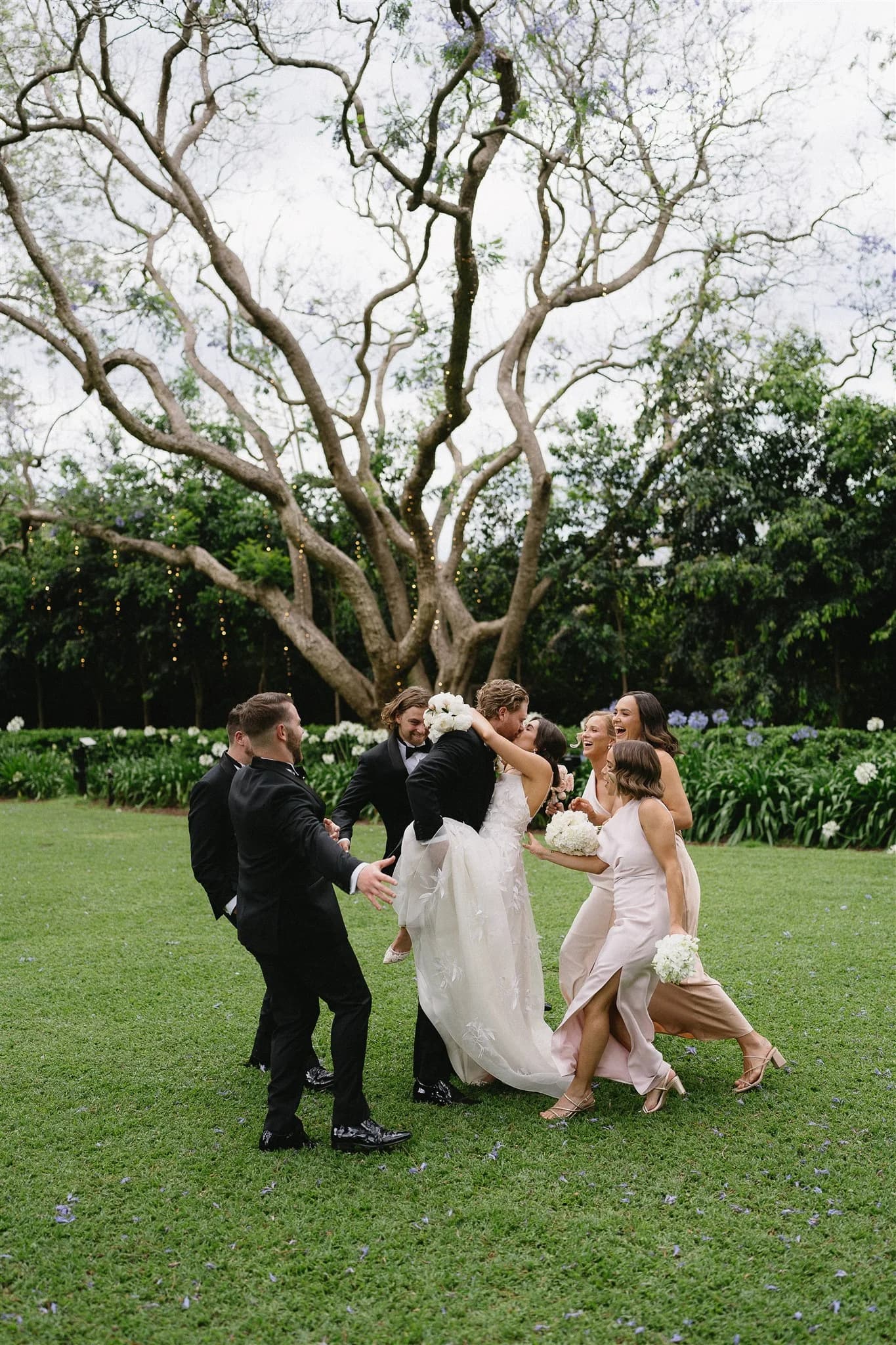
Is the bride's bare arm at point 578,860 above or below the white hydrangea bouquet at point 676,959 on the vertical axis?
above

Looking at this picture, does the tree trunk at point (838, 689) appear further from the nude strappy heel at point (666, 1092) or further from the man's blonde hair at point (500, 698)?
the man's blonde hair at point (500, 698)

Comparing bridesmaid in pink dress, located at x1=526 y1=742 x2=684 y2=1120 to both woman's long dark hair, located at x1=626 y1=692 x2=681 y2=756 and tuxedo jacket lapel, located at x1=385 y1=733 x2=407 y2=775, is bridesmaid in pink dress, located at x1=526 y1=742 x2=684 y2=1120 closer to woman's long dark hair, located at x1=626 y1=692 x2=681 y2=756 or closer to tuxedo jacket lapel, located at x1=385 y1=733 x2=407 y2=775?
woman's long dark hair, located at x1=626 y1=692 x2=681 y2=756

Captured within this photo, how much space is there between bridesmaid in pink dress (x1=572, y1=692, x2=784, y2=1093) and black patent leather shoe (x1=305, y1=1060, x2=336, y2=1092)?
1067 mm

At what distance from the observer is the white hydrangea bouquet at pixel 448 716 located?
4199 millimetres

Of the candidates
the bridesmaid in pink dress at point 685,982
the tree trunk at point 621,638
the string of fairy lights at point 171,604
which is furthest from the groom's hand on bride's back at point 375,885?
the string of fairy lights at point 171,604

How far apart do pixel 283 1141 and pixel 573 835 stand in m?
1.57

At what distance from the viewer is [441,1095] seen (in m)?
4.30

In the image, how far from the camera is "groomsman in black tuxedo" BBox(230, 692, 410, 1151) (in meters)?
3.79

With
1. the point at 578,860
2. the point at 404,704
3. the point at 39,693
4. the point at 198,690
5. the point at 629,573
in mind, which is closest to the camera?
the point at 578,860

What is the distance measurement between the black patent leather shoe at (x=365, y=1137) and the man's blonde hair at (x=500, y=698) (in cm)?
159

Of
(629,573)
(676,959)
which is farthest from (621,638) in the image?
(676,959)

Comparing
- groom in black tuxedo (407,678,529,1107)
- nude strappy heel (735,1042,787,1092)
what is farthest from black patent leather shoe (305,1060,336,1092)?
nude strappy heel (735,1042,787,1092)

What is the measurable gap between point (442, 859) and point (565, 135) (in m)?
11.4

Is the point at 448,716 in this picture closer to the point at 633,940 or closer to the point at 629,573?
the point at 633,940
